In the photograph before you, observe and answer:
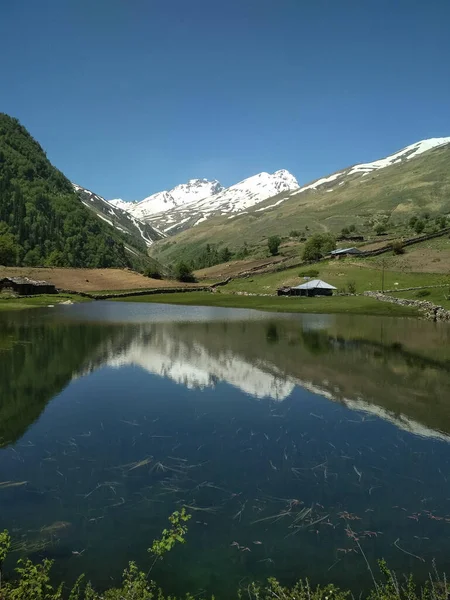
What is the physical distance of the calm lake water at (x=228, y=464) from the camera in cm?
1403

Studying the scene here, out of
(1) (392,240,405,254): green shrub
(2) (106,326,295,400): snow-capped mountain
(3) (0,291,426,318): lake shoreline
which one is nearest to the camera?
(2) (106,326,295,400): snow-capped mountain

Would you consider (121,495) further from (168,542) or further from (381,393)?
(381,393)

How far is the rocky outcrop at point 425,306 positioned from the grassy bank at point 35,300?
80.0 m

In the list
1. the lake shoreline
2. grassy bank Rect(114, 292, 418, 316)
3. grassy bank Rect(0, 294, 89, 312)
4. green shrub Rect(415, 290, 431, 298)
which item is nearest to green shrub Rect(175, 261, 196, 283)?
the lake shoreline

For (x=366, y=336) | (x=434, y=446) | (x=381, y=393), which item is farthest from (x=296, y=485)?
(x=366, y=336)

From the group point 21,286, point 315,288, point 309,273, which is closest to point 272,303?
point 315,288

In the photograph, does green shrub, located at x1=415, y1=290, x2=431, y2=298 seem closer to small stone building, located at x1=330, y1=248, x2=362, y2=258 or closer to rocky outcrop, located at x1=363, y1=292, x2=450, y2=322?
rocky outcrop, located at x1=363, y1=292, x2=450, y2=322

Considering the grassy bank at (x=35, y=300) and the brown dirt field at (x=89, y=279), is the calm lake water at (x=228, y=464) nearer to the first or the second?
the grassy bank at (x=35, y=300)

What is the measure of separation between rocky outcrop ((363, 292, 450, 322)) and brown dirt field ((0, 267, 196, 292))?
77.8 metres

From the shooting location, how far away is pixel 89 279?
568ft

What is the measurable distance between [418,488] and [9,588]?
14.2 m

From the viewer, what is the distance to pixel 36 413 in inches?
1066

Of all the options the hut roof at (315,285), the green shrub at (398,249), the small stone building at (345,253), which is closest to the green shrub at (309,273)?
the hut roof at (315,285)

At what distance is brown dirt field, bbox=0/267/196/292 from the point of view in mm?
158225
